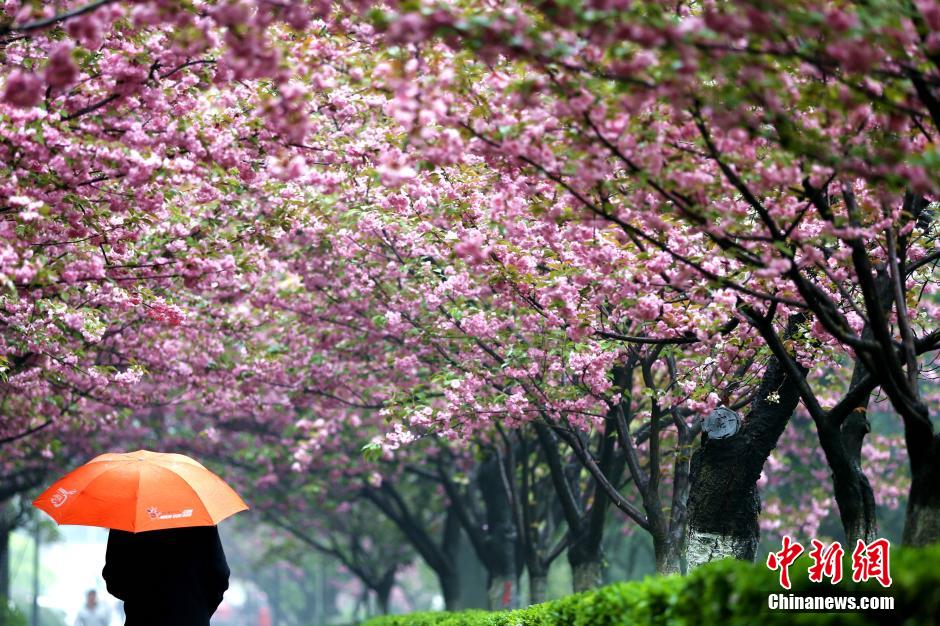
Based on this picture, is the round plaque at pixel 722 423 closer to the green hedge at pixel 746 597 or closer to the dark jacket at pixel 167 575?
the green hedge at pixel 746 597

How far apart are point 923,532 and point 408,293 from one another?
777cm

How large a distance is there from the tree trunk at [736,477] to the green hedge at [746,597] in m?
3.13

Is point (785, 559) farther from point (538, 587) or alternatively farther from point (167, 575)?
point (538, 587)

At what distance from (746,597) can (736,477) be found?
5163 mm

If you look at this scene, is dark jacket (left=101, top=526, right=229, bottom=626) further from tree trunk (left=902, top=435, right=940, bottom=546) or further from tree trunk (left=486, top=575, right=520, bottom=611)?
tree trunk (left=486, top=575, right=520, bottom=611)

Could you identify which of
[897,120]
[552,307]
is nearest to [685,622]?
[897,120]

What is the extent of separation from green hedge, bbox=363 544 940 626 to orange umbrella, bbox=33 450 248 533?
2.90m

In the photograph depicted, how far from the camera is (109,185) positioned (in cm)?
911

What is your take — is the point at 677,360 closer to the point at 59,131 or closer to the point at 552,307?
the point at 552,307

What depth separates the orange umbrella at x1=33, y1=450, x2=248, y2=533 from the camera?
7582 millimetres

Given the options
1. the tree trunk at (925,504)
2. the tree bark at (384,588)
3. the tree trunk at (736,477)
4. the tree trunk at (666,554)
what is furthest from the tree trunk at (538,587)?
the tree bark at (384,588)

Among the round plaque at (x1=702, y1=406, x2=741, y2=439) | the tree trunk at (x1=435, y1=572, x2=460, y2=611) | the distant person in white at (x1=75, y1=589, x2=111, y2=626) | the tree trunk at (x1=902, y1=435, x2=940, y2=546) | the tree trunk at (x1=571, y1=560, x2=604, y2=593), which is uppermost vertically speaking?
the round plaque at (x1=702, y1=406, x2=741, y2=439)

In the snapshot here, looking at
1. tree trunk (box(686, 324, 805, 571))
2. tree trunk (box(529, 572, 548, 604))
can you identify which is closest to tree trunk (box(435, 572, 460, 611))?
tree trunk (box(529, 572, 548, 604))

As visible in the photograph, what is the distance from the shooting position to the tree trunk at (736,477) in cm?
990
